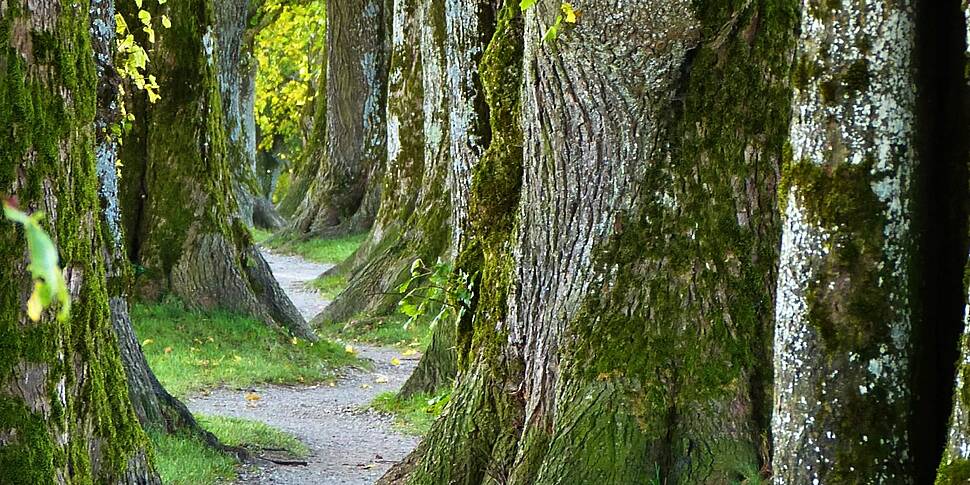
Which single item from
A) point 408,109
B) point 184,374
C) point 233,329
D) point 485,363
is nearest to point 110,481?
point 485,363

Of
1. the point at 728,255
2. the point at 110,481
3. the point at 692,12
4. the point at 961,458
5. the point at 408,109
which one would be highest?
the point at 408,109

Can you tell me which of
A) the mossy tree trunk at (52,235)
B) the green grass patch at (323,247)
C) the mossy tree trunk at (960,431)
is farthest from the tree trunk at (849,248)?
the green grass patch at (323,247)

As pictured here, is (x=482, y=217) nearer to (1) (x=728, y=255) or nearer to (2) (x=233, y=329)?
(1) (x=728, y=255)

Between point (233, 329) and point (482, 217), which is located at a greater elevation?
point (482, 217)

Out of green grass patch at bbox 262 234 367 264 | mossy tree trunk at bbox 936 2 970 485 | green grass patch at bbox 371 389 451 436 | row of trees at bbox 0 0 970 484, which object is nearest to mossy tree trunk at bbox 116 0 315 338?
green grass patch at bbox 371 389 451 436

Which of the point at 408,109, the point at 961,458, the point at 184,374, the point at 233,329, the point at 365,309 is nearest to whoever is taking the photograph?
the point at 961,458

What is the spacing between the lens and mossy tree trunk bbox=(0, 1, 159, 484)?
178 inches

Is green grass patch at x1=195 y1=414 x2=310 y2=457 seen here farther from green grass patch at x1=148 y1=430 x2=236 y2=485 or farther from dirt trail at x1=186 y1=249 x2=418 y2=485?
green grass patch at x1=148 y1=430 x2=236 y2=485

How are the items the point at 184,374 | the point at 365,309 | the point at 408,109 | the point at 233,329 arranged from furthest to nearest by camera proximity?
1. the point at 408,109
2. the point at 365,309
3. the point at 233,329
4. the point at 184,374

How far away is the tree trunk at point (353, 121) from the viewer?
21031 millimetres

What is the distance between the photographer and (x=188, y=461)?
7.81 meters

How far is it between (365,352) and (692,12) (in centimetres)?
879

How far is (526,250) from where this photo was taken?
5633 millimetres

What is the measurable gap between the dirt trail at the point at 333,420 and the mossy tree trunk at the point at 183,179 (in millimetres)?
1533
